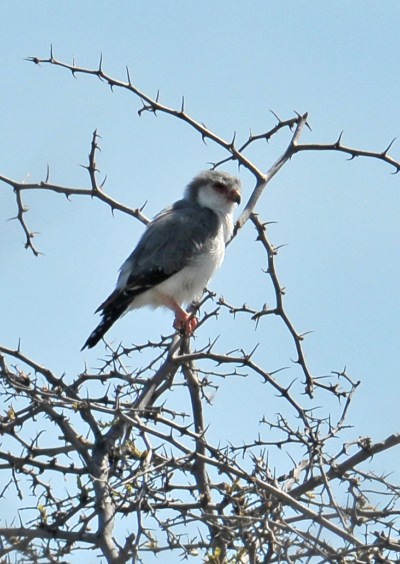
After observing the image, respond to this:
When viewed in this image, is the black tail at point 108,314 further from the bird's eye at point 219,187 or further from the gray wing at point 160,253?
the bird's eye at point 219,187

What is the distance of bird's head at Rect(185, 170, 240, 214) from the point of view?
9.43m

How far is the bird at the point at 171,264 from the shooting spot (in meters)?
A: 8.50

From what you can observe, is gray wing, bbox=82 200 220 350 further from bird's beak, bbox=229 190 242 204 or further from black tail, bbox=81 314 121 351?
bird's beak, bbox=229 190 242 204

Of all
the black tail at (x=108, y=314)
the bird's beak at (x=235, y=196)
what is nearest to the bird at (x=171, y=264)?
the black tail at (x=108, y=314)

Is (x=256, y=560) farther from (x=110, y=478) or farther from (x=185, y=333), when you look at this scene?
(x=185, y=333)

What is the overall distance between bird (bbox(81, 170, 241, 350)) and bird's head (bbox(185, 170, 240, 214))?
22 cm

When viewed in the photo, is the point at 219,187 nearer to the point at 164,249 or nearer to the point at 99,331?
the point at 164,249

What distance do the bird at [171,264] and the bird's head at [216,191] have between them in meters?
0.22

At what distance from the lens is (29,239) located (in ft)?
22.6

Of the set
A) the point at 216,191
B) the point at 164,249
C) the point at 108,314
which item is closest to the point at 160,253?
the point at 164,249

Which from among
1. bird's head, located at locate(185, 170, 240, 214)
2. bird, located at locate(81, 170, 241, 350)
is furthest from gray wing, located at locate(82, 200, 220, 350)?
bird's head, located at locate(185, 170, 240, 214)

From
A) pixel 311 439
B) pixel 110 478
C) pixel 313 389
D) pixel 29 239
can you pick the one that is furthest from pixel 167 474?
pixel 29 239

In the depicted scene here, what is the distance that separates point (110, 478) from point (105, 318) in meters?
2.87

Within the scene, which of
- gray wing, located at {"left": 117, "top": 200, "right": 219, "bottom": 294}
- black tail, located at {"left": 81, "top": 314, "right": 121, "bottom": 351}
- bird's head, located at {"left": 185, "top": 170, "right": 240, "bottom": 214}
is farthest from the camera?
bird's head, located at {"left": 185, "top": 170, "right": 240, "bottom": 214}
